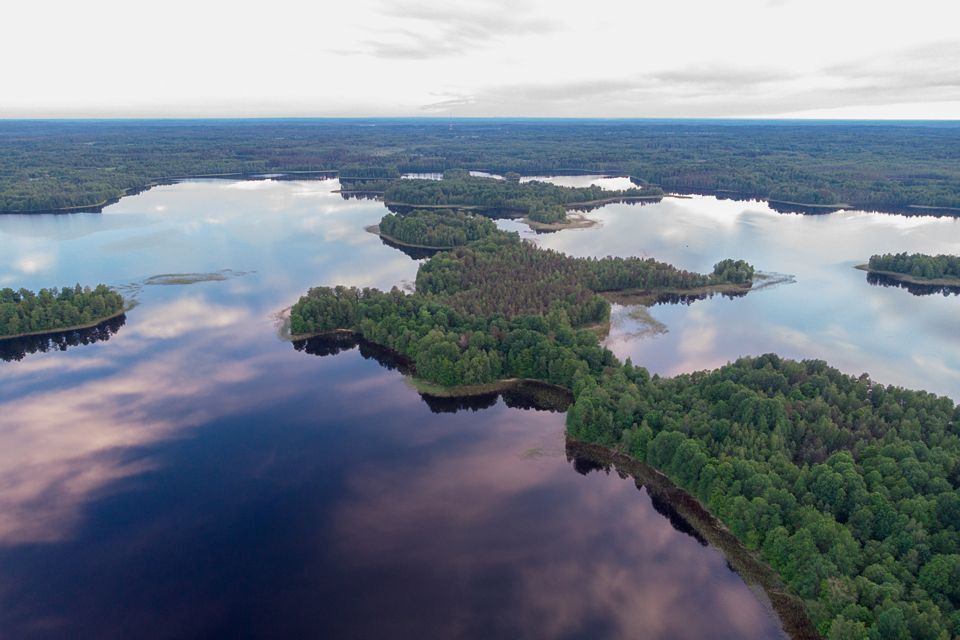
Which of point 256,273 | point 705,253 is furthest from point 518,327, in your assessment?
point 705,253

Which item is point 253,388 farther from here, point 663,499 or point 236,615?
point 663,499

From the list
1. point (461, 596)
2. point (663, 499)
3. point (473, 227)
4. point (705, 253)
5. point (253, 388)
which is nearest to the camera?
point (461, 596)

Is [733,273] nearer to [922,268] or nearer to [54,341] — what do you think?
[922,268]

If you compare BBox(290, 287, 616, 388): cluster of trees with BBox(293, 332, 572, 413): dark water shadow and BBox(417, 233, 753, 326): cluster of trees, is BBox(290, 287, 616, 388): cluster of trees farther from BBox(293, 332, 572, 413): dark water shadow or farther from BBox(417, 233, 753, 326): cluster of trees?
BBox(417, 233, 753, 326): cluster of trees

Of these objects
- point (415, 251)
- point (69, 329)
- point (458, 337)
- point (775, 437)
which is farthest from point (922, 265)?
point (69, 329)

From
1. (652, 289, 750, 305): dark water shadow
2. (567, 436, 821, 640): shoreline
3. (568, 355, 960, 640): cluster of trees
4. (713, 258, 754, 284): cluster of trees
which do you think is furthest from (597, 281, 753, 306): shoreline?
(567, 436, 821, 640): shoreline

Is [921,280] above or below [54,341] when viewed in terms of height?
below
